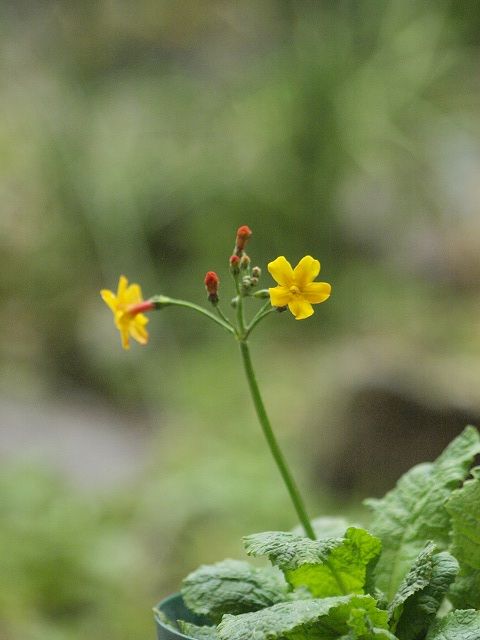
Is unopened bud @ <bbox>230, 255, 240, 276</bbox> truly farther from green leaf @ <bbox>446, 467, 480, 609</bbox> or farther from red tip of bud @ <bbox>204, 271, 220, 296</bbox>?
green leaf @ <bbox>446, 467, 480, 609</bbox>

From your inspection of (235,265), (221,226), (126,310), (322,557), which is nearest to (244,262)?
(235,265)

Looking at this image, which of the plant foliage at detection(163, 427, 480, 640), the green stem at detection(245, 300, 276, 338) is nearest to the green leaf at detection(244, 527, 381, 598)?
the plant foliage at detection(163, 427, 480, 640)

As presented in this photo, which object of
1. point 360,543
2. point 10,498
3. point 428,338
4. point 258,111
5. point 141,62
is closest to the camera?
point 360,543

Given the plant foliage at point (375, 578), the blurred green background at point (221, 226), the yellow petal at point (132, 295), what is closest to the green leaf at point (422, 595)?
the plant foliage at point (375, 578)

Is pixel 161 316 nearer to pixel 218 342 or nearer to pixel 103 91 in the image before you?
pixel 218 342

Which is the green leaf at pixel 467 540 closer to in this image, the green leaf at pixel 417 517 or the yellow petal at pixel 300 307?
the green leaf at pixel 417 517

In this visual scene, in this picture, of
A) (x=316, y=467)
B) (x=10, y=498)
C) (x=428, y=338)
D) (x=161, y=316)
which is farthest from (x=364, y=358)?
(x=161, y=316)

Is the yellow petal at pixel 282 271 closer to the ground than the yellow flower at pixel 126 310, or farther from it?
closer to the ground

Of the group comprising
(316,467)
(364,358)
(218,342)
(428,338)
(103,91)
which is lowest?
(316,467)
